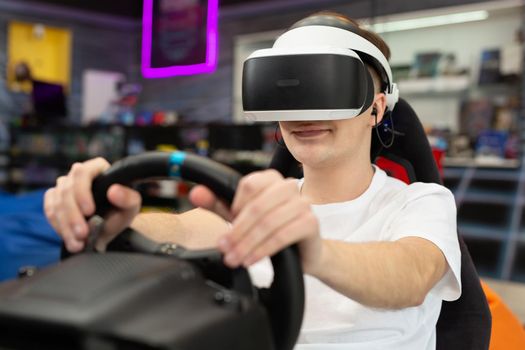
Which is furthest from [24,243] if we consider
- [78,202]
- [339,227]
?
[78,202]

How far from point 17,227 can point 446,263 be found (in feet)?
8.58

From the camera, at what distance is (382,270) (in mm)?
818

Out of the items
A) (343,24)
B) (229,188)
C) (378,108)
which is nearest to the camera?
(229,188)

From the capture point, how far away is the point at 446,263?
1012 millimetres

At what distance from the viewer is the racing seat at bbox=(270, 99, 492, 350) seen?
1.17 meters

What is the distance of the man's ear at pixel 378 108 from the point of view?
1.25m

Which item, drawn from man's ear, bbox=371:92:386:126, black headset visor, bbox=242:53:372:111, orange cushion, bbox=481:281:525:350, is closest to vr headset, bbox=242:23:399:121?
black headset visor, bbox=242:53:372:111

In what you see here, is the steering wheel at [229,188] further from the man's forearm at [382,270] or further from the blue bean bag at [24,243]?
the blue bean bag at [24,243]

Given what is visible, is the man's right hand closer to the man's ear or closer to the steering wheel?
the steering wheel

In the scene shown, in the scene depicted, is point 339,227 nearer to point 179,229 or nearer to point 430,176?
point 430,176

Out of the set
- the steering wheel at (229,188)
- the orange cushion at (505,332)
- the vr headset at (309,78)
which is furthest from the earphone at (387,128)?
the steering wheel at (229,188)

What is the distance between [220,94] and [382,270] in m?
6.53

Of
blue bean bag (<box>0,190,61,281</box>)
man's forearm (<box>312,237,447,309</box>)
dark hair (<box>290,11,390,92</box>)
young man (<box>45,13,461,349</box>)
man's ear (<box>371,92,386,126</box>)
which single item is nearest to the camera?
young man (<box>45,13,461,349</box>)

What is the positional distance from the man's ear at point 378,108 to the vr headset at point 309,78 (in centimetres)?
14
